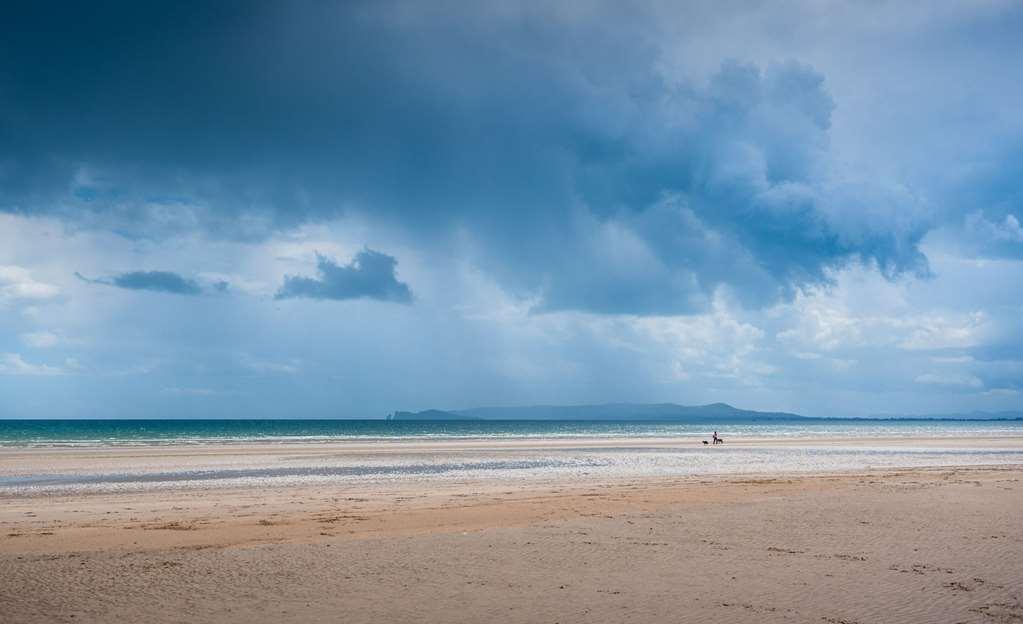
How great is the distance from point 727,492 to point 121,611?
60.8 feet

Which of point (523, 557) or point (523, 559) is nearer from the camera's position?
point (523, 559)

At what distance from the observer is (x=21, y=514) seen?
1895 centimetres

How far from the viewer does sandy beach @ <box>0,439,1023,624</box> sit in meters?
9.30

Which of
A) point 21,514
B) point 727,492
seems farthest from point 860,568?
point 21,514

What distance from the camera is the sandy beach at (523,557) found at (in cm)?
930

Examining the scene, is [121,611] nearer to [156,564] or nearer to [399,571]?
[156,564]

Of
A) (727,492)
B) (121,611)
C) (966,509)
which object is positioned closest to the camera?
(121,611)

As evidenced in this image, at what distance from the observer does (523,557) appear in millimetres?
12406

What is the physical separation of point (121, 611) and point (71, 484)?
917 inches

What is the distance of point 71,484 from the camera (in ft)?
92.4

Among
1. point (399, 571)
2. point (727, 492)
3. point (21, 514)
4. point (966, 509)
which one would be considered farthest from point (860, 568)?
point (21, 514)

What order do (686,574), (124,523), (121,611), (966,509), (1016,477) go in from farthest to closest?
(1016,477), (966,509), (124,523), (686,574), (121,611)

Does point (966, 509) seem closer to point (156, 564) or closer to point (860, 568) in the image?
point (860, 568)

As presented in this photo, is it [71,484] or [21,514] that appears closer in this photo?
[21,514]
